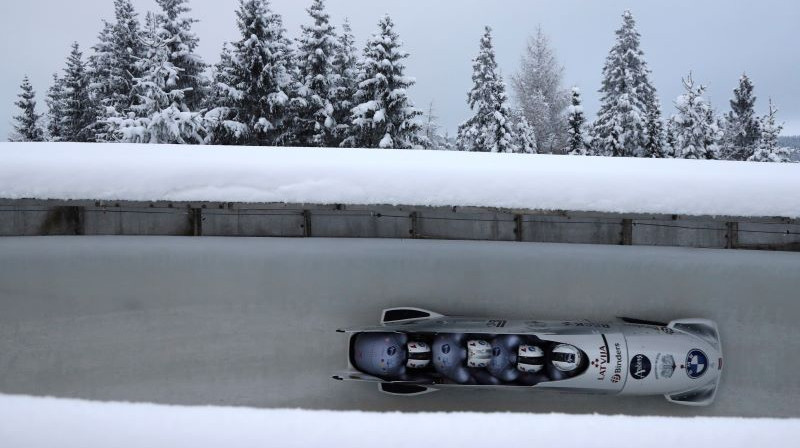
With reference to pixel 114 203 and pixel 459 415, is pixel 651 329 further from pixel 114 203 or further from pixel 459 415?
pixel 114 203

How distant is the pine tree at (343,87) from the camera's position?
1806 cm

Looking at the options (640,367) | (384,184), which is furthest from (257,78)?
(640,367)

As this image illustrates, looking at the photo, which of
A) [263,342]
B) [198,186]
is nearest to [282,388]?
[263,342]

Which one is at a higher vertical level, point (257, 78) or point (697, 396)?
point (257, 78)

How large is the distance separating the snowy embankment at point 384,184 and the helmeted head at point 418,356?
5.16 feet

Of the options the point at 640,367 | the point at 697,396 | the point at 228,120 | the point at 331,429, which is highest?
the point at 228,120

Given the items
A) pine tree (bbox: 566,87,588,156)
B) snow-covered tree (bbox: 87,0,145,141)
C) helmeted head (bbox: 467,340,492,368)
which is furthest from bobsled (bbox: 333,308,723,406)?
snow-covered tree (bbox: 87,0,145,141)

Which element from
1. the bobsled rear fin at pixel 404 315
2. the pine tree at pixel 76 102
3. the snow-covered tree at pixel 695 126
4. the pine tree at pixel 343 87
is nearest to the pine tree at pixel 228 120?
the pine tree at pixel 343 87

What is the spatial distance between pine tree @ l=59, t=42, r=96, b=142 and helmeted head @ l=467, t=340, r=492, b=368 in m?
24.4

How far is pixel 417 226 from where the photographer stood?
5348 mm

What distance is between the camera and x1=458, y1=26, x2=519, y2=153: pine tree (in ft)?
66.1

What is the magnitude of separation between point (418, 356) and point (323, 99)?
14311 millimetres

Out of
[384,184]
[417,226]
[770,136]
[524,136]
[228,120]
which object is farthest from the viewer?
[770,136]

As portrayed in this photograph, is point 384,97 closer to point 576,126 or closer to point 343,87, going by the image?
point 343,87
